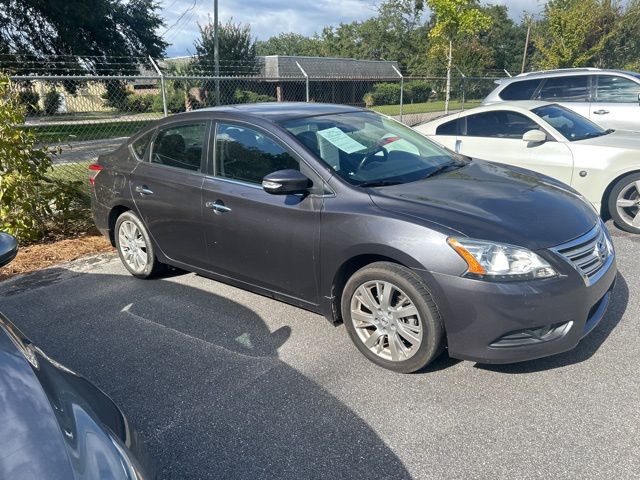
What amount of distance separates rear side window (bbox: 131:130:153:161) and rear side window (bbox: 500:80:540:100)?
6.62m

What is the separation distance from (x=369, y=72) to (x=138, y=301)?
35.7 metres

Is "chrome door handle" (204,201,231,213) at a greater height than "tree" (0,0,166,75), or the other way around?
"tree" (0,0,166,75)

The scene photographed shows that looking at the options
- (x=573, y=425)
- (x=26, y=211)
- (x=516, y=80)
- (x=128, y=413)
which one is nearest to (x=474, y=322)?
(x=573, y=425)

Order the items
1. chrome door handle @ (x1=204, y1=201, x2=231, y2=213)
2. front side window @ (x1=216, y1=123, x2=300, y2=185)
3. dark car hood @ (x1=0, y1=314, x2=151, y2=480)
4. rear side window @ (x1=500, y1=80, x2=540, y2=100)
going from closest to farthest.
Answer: dark car hood @ (x1=0, y1=314, x2=151, y2=480)
front side window @ (x1=216, y1=123, x2=300, y2=185)
chrome door handle @ (x1=204, y1=201, x2=231, y2=213)
rear side window @ (x1=500, y1=80, x2=540, y2=100)

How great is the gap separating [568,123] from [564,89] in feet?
9.69

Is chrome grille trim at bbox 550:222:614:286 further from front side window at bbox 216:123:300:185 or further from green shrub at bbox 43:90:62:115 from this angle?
green shrub at bbox 43:90:62:115

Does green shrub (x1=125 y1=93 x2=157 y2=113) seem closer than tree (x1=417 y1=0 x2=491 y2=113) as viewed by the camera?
Yes

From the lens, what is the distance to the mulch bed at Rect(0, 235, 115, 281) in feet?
18.5

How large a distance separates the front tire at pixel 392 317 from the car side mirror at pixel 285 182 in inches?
27.9

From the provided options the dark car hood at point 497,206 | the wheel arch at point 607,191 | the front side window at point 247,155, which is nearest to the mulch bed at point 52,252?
the front side window at point 247,155

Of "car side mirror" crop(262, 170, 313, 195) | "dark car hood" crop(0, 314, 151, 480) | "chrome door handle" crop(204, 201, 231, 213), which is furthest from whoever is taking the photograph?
"chrome door handle" crop(204, 201, 231, 213)

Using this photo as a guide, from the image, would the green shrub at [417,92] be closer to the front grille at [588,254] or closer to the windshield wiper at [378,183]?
the windshield wiper at [378,183]

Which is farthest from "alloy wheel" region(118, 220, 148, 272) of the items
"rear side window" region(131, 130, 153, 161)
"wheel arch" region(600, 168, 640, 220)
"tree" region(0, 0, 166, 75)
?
"tree" region(0, 0, 166, 75)

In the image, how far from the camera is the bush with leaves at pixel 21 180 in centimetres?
597
